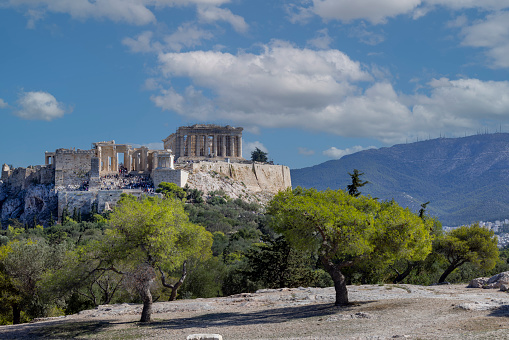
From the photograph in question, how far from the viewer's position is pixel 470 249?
32.8 metres

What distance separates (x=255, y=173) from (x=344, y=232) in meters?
73.1

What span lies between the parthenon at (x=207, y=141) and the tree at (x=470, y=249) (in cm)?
6429

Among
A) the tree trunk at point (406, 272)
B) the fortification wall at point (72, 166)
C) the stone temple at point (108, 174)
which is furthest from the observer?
the fortification wall at point (72, 166)

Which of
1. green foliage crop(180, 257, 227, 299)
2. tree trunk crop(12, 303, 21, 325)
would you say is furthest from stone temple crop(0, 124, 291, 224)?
tree trunk crop(12, 303, 21, 325)

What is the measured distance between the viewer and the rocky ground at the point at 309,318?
1589cm

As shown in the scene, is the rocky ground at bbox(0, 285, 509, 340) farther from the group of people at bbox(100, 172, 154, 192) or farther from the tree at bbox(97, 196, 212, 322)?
the group of people at bbox(100, 172, 154, 192)

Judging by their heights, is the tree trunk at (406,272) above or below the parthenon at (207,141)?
below

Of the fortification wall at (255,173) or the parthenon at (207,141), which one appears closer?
the fortification wall at (255,173)

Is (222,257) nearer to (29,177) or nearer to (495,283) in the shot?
(495,283)

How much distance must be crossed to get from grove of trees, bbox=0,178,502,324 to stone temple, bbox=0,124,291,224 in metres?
31.1

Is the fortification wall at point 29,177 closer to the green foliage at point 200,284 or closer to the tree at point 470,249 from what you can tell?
the green foliage at point 200,284

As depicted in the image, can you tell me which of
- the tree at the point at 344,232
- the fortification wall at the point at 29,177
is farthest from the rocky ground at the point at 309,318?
the fortification wall at the point at 29,177

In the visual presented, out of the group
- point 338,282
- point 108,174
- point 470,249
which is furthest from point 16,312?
point 108,174

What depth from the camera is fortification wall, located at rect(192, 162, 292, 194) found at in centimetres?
8699
